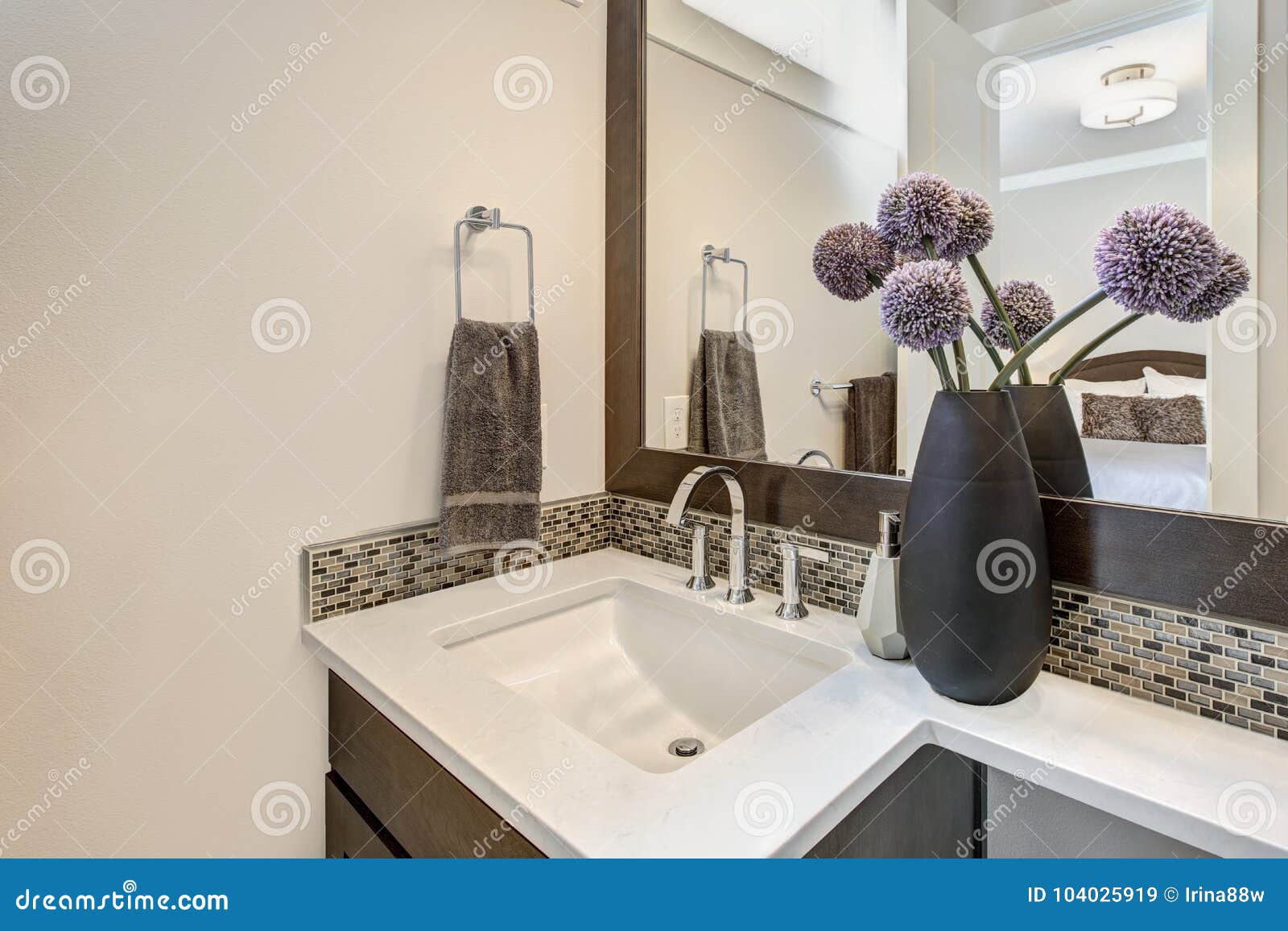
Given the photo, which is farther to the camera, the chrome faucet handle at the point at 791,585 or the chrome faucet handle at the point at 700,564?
the chrome faucet handle at the point at 700,564

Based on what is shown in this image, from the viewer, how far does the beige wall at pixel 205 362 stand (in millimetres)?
798

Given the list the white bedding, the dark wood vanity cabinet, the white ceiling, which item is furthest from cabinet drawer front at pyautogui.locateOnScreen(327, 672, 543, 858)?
the white ceiling

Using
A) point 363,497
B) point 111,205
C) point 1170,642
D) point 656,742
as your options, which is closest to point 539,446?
point 363,497

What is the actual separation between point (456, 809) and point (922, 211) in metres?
0.86

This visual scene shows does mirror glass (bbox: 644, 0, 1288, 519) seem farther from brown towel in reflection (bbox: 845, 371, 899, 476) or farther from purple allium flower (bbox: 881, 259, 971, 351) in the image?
purple allium flower (bbox: 881, 259, 971, 351)

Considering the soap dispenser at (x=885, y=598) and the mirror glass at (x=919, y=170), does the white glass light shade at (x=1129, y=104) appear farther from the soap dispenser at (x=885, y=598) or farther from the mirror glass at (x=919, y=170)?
the soap dispenser at (x=885, y=598)

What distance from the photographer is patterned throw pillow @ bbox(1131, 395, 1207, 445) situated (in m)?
0.73

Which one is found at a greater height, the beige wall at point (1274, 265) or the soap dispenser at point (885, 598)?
the beige wall at point (1274, 265)

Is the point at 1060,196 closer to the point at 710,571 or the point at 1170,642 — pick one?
the point at 1170,642

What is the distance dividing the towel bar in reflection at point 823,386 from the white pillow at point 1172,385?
1.23 ft

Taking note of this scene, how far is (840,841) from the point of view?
635 millimetres

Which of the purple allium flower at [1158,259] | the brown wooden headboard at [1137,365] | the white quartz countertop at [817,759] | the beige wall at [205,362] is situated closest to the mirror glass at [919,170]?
the brown wooden headboard at [1137,365]

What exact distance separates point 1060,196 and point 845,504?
19.0 inches

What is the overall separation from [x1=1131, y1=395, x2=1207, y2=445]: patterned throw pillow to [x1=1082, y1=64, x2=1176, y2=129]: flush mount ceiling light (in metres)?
0.31
